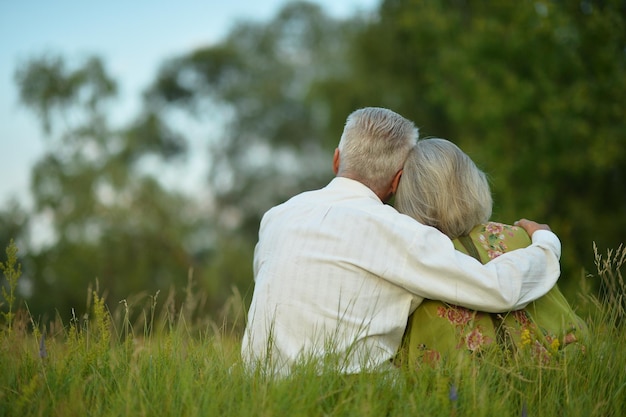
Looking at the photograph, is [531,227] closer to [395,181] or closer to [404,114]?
[395,181]

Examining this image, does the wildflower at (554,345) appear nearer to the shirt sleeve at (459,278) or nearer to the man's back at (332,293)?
the shirt sleeve at (459,278)

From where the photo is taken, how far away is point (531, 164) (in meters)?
16.8

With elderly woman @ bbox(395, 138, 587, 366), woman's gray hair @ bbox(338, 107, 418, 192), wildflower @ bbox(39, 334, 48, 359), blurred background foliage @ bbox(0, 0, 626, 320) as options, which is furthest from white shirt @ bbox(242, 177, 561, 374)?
blurred background foliage @ bbox(0, 0, 626, 320)

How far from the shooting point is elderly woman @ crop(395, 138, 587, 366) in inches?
129

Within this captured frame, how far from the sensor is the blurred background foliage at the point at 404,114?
14820mm

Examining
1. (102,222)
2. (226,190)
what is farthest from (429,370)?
(226,190)

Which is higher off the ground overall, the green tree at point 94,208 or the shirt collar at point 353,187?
the shirt collar at point 353,187

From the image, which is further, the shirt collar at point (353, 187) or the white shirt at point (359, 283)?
the shirt collar at point (353, 187)

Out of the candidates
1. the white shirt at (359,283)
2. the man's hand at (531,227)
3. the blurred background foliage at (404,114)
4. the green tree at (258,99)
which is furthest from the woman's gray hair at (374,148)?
the green tree at (258,99)

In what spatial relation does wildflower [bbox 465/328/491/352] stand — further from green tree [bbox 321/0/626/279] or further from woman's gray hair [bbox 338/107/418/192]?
green tree [bbox 321/0/626/279]

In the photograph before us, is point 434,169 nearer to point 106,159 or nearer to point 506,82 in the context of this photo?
point 506,82

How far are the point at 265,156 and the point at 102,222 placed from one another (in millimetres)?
14575

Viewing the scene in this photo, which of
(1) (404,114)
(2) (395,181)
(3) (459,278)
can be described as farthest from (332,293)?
(1) (404,114)

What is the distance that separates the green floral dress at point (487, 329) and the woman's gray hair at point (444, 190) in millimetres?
120
